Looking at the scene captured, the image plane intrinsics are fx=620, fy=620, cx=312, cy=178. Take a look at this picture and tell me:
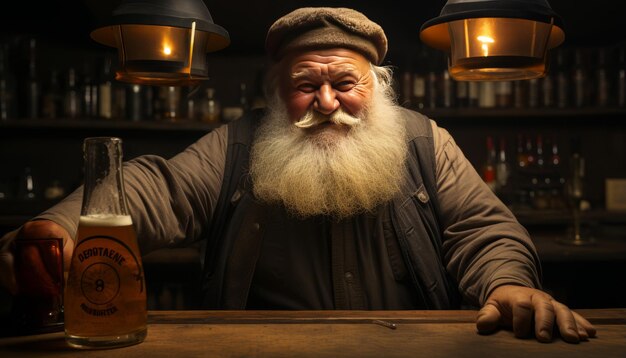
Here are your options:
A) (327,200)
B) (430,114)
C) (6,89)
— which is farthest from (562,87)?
(6,89)

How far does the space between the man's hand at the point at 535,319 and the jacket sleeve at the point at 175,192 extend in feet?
2.81

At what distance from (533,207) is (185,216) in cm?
219

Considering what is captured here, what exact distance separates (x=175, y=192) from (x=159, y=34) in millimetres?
539

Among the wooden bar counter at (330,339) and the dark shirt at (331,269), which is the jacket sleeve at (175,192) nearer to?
the dark shirt at (331,269)

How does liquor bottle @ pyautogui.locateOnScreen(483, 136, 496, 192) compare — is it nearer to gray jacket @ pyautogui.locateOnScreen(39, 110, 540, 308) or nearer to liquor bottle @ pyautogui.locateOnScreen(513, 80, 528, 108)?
liquor bottle @ pyautogui.locateOnScreen(513, 80, 528, 108)

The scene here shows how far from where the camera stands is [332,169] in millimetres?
1656

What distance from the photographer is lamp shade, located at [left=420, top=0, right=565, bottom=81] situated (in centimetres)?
109

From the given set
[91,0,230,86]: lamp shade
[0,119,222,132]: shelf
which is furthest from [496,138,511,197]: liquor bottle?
[91,0,230,86]: lamp shade

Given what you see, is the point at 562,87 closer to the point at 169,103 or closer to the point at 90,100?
the point at 169,103

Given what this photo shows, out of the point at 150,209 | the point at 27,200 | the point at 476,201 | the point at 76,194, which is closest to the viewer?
the point at 76,194

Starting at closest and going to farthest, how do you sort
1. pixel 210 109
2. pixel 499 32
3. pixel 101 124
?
pixel 499 32
pixel 101 124
pixel 210 109

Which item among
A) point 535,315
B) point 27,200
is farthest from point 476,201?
point 27,200

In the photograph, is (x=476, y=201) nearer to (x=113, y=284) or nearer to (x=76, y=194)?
(x=76, y=194)

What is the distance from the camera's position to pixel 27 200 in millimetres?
3020
